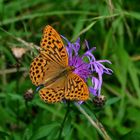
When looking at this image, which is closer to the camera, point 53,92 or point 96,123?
point 53,92

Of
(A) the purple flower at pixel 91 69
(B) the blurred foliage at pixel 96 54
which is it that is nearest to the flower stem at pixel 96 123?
(A) the purple flower at pixel 91 69

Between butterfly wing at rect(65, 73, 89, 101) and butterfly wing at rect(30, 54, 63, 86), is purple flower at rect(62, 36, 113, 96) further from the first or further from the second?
butterfly wing at rect(65, 73, 89, 101)

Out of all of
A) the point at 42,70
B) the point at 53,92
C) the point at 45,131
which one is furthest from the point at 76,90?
the point at 45,131

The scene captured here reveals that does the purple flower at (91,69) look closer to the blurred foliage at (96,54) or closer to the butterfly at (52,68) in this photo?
the butterfly at (52,68)

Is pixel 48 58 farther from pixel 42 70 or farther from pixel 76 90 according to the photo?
pixel 76 90

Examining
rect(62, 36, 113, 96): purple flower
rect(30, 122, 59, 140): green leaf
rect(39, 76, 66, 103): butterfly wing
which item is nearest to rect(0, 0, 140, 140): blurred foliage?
rect(30, 122, 59, 140): green leaf
